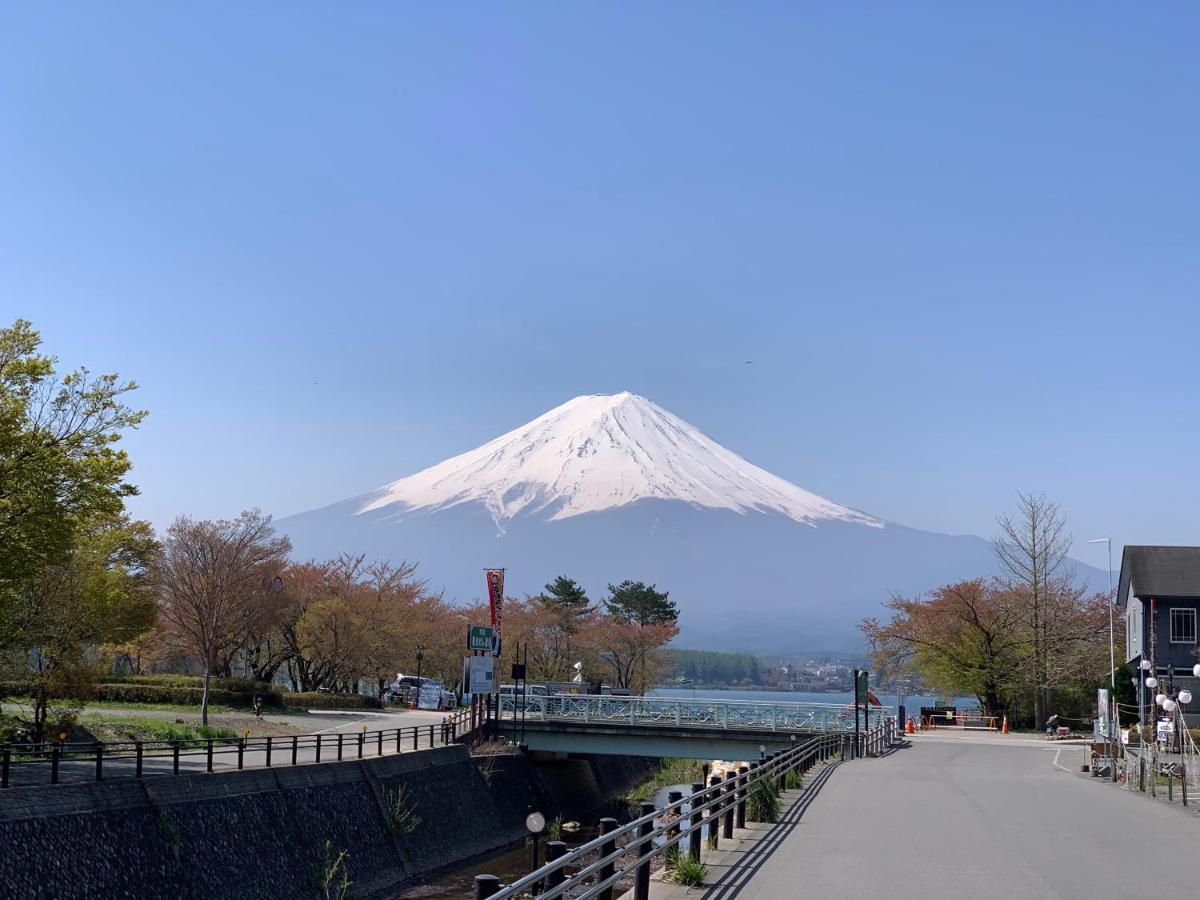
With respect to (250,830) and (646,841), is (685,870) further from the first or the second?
(250,830)

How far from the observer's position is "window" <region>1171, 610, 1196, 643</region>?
5697 centimetres

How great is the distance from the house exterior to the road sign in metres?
29.3

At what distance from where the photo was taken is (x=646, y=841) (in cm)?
1295

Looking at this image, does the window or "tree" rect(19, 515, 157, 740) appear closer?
"tree" rect(19, 515, 157, 740)

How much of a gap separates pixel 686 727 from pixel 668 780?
10.8m

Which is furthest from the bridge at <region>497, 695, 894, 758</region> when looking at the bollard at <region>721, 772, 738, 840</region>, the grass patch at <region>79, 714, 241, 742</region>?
the bollard at <region>721, 772, 738, 840</region>

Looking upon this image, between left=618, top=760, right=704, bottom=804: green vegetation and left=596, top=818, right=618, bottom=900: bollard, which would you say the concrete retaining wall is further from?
left=618, top=760, right=704, bottom=804: green vegetation

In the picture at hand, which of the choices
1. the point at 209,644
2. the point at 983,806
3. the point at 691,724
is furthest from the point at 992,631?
the point at 983,806

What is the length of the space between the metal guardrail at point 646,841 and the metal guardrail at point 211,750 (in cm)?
838

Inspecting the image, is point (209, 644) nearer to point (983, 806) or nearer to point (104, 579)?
point (104, 579)

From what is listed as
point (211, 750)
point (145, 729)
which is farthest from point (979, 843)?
point (145, 729)

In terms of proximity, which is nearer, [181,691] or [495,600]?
[495,600]

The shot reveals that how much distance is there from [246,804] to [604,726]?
24832 mm

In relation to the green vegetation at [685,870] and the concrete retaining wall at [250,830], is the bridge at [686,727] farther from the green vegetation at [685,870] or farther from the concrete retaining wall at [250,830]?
the green vegetation at [685,870]
